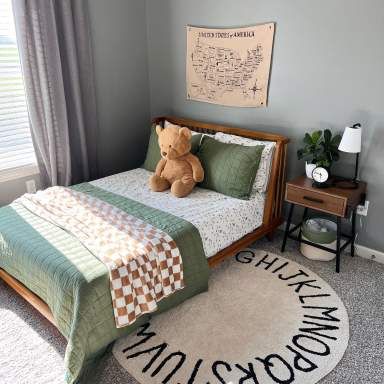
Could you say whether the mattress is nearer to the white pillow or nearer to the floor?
the white pillow

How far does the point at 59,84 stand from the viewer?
2832 mm

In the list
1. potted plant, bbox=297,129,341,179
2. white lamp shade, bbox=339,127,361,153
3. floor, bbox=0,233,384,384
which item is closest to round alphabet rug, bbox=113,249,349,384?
floor, bbox=0,233,384,384

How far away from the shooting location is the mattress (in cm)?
228

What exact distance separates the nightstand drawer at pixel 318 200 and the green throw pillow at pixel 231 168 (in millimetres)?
306

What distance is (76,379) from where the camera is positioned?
5.34 feet

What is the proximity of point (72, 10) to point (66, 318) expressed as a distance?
242cm

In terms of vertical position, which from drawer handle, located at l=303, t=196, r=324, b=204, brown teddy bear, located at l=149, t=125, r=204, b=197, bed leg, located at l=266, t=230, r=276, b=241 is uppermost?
brown teddy bear, located at l=149, t=125, r=204, b=197

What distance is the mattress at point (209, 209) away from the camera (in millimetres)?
2279

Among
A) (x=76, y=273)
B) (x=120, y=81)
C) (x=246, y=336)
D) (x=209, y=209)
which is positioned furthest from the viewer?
(x=120, y=81)

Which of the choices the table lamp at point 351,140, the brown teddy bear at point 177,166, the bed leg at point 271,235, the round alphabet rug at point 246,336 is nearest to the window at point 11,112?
the brown teddy bear at point 177,166

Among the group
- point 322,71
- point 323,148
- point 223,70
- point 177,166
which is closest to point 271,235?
point 323,148

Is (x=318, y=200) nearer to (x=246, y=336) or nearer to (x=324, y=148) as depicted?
(x=324, y=148)

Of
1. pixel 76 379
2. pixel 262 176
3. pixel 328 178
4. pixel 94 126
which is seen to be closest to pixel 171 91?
pixel 94 126

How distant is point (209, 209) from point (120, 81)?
1756mm
